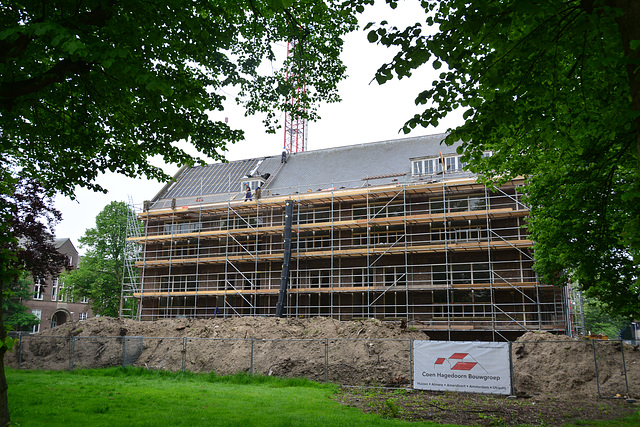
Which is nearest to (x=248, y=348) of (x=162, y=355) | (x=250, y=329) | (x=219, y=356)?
(x=219, y=356)

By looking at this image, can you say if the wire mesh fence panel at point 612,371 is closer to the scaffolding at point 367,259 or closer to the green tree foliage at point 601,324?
the scaffolding at point 367,259

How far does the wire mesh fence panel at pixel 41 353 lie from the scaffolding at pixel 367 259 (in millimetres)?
11795

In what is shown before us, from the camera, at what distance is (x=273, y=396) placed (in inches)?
565

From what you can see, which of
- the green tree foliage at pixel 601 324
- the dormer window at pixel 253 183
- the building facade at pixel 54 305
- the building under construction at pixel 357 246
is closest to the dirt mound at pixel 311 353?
the building under construction at pixel 357 246

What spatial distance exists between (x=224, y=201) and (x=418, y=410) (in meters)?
28.8

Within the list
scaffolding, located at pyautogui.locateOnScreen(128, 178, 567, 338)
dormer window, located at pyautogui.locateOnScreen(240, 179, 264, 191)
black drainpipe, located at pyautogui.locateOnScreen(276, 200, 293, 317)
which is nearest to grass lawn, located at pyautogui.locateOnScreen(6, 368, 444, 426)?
black drainpipe, located at pyautogui.locateOnScreen(276, 200, 293, 317)

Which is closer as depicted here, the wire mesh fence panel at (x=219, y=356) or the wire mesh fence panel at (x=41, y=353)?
the wire mesh fence panel at (x=219, y=356)

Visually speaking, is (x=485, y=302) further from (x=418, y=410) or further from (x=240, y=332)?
(x=418, y=410)

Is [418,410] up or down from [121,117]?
down

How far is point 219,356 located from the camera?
21.6 metres

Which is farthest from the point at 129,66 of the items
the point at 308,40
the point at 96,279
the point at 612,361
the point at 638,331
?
the point at 638,331

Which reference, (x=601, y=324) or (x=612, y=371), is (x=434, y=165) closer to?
(x=612, y=371)

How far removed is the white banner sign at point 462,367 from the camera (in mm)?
14953

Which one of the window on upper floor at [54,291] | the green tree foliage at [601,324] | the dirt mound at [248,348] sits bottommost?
the green tree foliage at [601,324]
